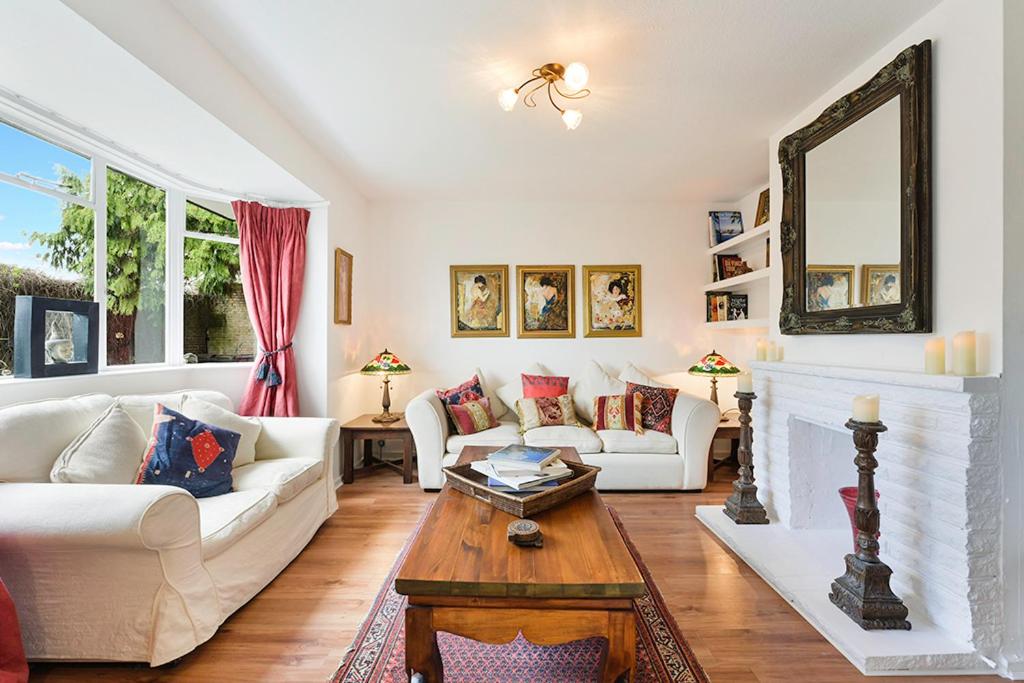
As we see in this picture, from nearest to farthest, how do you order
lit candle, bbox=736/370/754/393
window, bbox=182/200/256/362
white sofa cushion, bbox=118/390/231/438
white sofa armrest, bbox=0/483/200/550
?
white sofa armrest, bbox=0/483/200/550 → white sofa cushion, bbox=118/390/231/438 → lit candle, bbox=736/370/754/393 → window, bbox=182/200/256/362

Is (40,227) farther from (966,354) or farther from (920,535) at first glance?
(920,535)

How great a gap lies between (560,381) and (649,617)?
2368 mm

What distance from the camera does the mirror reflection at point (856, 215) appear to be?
206 centimetres

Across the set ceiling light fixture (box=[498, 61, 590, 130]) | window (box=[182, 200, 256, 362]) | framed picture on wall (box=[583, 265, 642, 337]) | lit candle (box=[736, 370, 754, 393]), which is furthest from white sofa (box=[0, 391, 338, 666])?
framed picture on wall (box=[583, 265, 642, 337])

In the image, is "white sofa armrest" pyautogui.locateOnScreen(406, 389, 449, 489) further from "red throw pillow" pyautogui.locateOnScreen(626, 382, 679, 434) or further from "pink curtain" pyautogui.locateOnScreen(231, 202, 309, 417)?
"red throw pillow" pyautogui.locateOnScreen(626, 382, 679, 434)

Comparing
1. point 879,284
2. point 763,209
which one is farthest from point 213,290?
point 763,209

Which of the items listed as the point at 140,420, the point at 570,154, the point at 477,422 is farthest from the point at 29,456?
the point at 570,154

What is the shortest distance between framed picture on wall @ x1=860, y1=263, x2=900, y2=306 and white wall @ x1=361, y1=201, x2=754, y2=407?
224 cm

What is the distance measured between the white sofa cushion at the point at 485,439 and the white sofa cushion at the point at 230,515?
147 cm

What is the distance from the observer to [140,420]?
7.38ft

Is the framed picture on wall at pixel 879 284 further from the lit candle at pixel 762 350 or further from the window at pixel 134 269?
the window at pixel 134 269

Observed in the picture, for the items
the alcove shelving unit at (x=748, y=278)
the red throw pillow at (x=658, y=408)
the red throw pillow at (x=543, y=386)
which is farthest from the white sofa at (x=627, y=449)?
the alcove shelving unit at (x=748, y=278)

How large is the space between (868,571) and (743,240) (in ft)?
8.77

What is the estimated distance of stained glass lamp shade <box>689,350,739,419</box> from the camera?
3.95 metres
